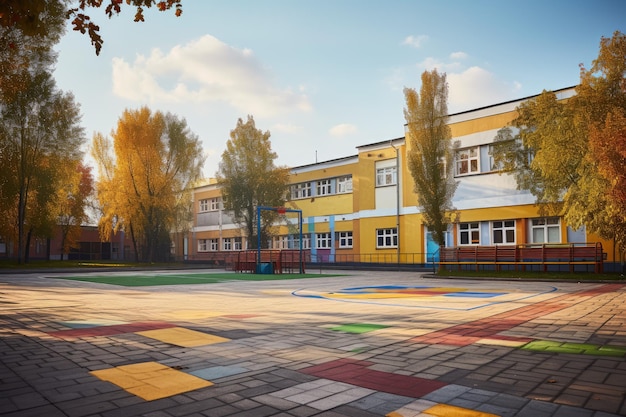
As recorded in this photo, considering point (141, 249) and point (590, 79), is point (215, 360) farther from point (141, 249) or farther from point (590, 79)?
point (141, 249)

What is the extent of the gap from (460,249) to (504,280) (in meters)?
5.27

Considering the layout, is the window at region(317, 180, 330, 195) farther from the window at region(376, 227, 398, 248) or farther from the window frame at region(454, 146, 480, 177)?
the window frame at region(454, 146, 480, 177)

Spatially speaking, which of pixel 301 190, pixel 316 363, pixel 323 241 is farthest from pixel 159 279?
pixel 301 190

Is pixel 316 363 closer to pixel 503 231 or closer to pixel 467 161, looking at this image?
pixel 503 231

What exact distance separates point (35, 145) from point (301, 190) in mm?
22315

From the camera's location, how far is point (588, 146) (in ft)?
64.3

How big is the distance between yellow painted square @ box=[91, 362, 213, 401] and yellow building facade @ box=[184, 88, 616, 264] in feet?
70.1

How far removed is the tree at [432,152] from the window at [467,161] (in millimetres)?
3897

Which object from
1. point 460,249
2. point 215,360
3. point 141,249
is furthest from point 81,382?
point 141,249

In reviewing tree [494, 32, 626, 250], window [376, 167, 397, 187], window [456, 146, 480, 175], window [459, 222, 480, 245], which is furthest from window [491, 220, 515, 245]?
window [376, 167, 397, 187]

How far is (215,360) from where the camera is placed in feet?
17.0

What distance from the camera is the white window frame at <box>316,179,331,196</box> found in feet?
141

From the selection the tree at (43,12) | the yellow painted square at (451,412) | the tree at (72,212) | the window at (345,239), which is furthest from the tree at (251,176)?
the yellow painted square at (451,412)

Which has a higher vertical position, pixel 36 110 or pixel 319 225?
pixel 36 110
